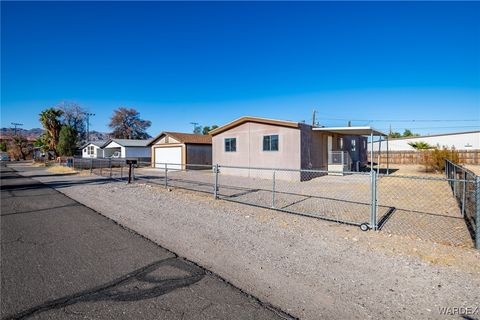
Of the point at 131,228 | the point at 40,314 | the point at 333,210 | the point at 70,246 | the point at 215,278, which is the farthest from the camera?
the point at 333,210

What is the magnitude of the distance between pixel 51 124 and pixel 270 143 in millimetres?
39560

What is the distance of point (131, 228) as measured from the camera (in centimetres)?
594

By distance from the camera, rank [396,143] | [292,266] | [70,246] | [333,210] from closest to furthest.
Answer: [292,266] → [70,246] → [333,210] → [396,143]

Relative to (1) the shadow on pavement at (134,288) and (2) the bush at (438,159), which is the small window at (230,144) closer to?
(2) the bush at (438,159)

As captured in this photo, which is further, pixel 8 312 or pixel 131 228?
pixel 131 228

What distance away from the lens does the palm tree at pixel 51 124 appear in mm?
41750

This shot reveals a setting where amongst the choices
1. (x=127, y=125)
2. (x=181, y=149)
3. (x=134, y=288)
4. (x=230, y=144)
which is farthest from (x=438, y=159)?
(x=127, y=125)

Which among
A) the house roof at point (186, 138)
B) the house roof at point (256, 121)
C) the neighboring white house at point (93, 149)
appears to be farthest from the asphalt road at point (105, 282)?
the neighboring white house at point (93, 149)

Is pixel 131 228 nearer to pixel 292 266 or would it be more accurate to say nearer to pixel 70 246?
pixel 70 246

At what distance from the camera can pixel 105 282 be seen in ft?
11.4

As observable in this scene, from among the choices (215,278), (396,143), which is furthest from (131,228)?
(396,143)

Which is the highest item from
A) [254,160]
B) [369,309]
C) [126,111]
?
[126,111]

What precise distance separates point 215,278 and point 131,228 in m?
3.05

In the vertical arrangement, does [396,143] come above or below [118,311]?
above
